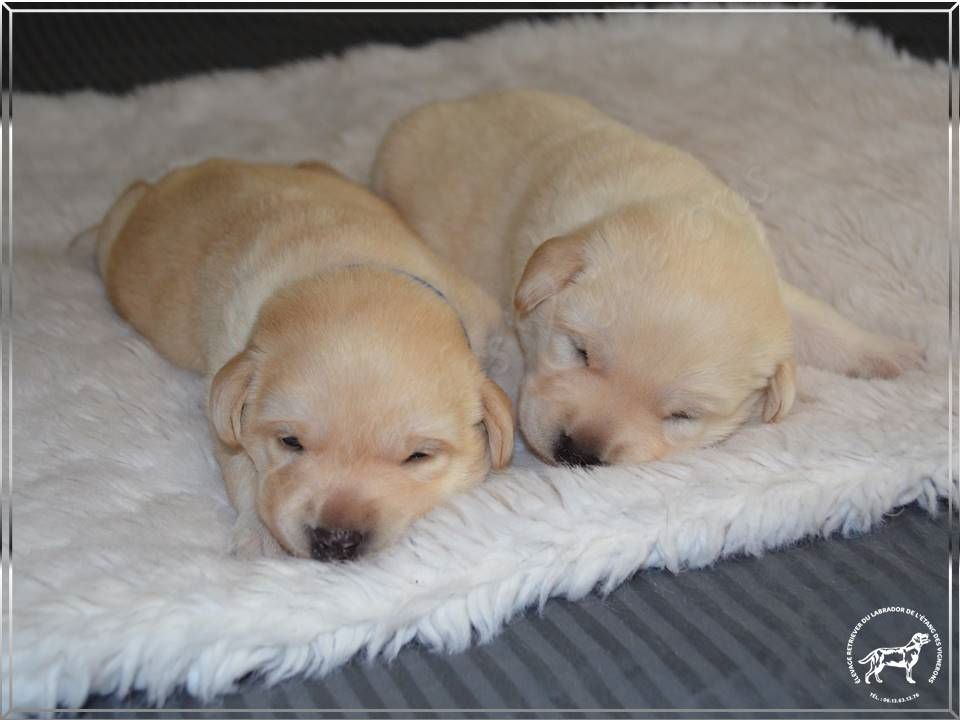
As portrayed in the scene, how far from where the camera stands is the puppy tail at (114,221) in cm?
363

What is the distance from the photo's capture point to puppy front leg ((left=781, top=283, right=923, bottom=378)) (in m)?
3.18

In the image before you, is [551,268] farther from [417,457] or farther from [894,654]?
[894,654]

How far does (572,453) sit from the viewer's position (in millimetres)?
2688

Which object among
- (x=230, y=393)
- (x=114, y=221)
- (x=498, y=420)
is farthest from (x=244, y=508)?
(x=114, y=221)

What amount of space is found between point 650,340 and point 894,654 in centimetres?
87

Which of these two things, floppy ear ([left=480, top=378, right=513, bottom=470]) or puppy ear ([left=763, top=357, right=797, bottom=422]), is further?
puppy ear ([left=763, top=357, right=797, bottom=422])

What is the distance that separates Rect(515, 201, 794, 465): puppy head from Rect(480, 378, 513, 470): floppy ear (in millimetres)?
139

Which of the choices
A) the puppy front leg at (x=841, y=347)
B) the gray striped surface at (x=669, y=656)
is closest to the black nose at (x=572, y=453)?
the gray striped surface at (x=669, y=656)

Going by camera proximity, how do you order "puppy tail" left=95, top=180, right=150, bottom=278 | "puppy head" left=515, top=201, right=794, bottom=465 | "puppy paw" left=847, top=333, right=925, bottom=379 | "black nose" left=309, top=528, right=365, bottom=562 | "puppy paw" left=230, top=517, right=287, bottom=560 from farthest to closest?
1. "puppy tail" left=95, top=180, right=150, bottom=278
2. "puppy paw" left=847, top=333, right=925, bottom=379
3. "puppy head" left=515, top=201, right=794, bottom=465
4. "puppy paw" left=230, top=517, right=287, bottom=560
5. "black nose" left=309, top=528, right=365, bottom=562

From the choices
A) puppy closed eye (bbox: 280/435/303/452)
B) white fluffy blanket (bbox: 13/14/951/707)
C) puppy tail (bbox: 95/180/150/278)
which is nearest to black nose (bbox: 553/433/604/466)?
white fluffy blanket (bbox: 13/14/951/707)

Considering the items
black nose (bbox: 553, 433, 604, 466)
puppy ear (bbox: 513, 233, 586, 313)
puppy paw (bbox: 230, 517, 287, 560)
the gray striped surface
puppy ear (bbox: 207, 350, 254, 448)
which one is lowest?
the gray striped surface

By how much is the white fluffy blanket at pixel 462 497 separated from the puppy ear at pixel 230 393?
0.23 m

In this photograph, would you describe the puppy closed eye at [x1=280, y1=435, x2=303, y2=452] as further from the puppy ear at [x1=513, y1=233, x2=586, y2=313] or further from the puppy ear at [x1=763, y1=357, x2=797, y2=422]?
the puppy ear at [x1=763, y1=357, x2=797, y2=422]
